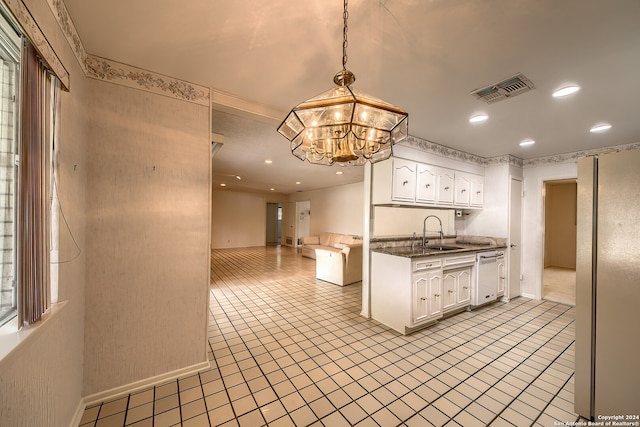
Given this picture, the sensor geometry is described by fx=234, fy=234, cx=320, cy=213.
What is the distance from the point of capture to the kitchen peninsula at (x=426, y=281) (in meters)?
2.73

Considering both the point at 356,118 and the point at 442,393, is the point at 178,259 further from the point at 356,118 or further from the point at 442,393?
the point at 442,393

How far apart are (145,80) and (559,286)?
24.2 feet

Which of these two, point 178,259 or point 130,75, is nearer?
point 130,75

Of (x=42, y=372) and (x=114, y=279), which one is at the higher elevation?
(x=114, y=279)

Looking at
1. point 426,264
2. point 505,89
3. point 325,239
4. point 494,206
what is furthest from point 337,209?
point 505,89

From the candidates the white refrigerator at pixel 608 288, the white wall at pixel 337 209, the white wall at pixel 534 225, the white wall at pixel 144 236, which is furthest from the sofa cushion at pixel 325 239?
the white refrigerator at pixel 608 288

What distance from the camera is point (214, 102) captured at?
2139 millimetres

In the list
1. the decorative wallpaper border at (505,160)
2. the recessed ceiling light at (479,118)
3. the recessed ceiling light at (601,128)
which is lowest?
the decorative wallpaper border at (505,160)

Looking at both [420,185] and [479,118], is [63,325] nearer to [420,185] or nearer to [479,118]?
[420,185]

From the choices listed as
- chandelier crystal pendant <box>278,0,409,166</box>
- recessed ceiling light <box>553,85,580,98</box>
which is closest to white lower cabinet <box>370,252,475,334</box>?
chandelier crystal pendant <box>278,0,409,166</box>

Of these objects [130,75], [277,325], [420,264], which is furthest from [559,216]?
[130,75]

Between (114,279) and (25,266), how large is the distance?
785 mm

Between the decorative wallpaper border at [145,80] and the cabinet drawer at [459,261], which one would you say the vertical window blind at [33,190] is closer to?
the decorative wallpaper border at [145,80]

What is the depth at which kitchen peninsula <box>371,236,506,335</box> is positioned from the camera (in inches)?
108
